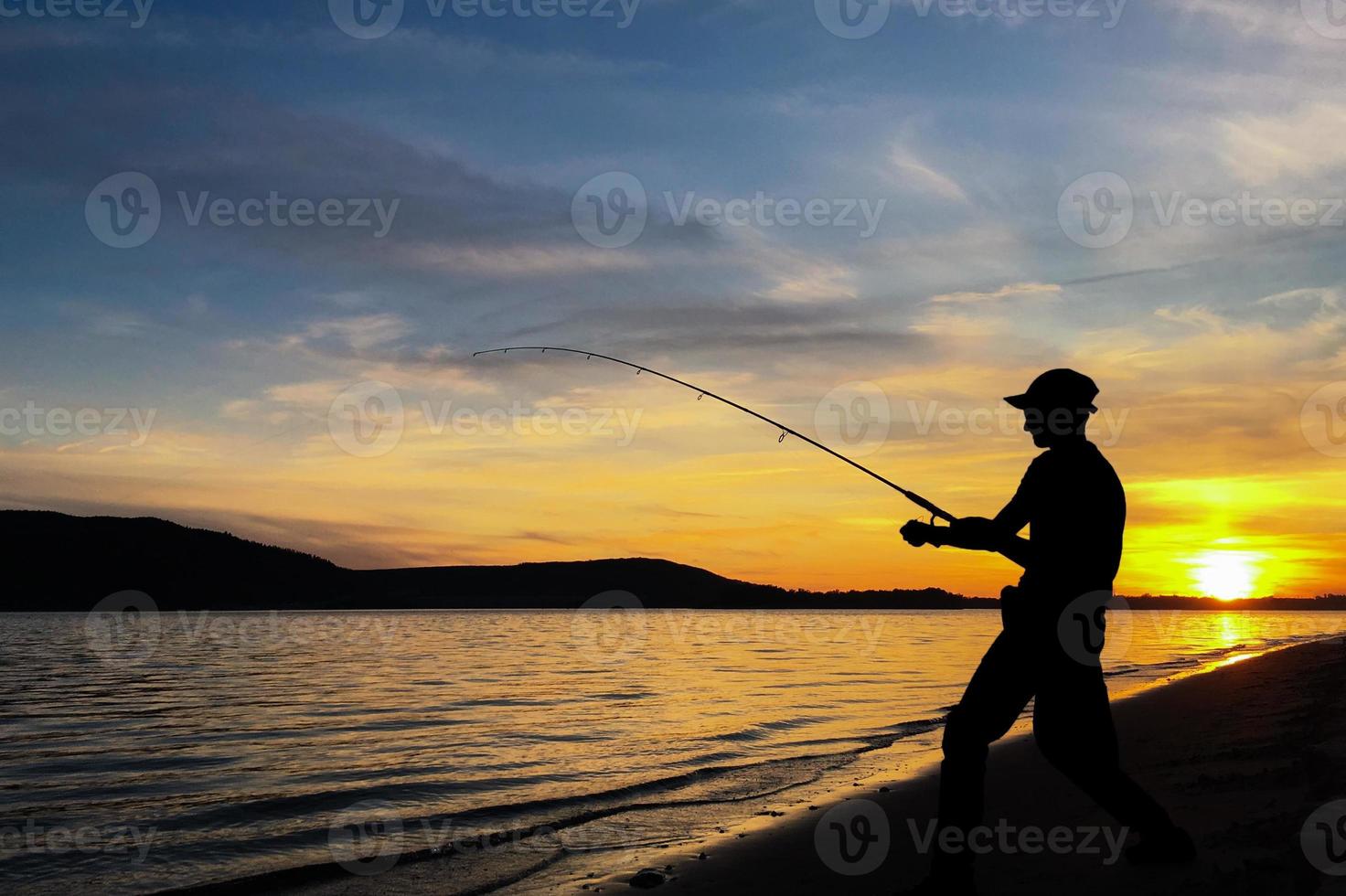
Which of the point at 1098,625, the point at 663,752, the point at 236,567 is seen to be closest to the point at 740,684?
the point at 663,752

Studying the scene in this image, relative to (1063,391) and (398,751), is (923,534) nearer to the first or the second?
(1063,391)

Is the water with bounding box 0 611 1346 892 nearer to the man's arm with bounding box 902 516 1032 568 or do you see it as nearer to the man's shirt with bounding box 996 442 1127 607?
the man's arm with bounding box 902 516 1032 568

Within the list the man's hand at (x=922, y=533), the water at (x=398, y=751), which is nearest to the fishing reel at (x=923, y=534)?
the man's hand at (x=922, y=533)

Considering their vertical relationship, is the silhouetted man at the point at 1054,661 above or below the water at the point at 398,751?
above

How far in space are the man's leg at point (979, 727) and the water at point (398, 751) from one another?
11.8 ft

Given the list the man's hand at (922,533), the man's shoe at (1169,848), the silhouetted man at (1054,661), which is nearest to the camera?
the silhouetted man at (1054,661)

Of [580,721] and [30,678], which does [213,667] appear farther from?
[580,721]

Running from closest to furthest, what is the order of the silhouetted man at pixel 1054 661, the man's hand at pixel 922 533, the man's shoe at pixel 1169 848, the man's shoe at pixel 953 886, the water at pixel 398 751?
1. the man's shoe at pixel 953 886
2. the silhouetted man at pixel 1054 661
3. the man's shoe at pixel 1169 848
4. the man's hand at pixel 922 533
5. the water at pixel 398 751

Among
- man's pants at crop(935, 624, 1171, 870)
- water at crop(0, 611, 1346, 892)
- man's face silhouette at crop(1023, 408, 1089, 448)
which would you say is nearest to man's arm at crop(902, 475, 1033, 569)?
man's face silhouette at crop(1023, 408, 1089, 448)

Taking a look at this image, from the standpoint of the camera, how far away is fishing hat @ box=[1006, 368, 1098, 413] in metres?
4.87

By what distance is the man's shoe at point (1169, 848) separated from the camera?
15.2ft

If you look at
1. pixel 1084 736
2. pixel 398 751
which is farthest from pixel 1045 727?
pixel 398 751

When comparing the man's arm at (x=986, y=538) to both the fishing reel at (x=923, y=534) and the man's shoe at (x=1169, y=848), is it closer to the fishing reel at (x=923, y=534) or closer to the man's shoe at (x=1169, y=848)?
the fishing reel at (x=923, y=534)

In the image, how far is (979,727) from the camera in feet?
14.9
